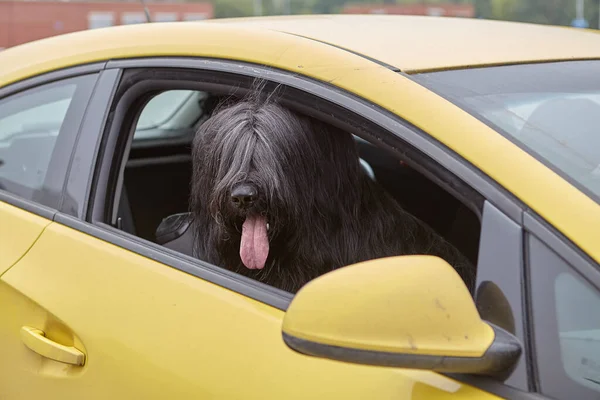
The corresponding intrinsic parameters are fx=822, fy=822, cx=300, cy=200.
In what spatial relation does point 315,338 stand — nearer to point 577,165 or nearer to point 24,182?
point 577,165

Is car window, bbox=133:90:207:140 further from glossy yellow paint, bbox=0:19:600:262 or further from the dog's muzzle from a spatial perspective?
the dog's muzzle

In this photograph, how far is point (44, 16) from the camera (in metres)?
24.0

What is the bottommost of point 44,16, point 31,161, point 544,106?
point 544,106

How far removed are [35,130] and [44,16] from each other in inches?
895

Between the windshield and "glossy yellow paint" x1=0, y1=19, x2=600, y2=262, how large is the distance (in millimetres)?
47

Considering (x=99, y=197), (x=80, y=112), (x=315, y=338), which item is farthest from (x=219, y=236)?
(x=315, y=338)

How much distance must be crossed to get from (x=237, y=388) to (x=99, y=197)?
0.84 m

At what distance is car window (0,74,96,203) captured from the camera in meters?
2.29

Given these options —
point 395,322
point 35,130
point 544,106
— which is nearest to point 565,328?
point 395,322

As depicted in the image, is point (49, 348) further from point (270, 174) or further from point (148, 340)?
point (270, 174)

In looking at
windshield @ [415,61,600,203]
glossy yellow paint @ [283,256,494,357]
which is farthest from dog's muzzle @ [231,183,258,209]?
glossy yellow paint @ [283,256,494,357]

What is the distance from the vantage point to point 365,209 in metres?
2.33

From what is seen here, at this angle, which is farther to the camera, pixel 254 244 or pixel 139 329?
pixel 254 244

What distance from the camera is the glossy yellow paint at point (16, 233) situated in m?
2.13
